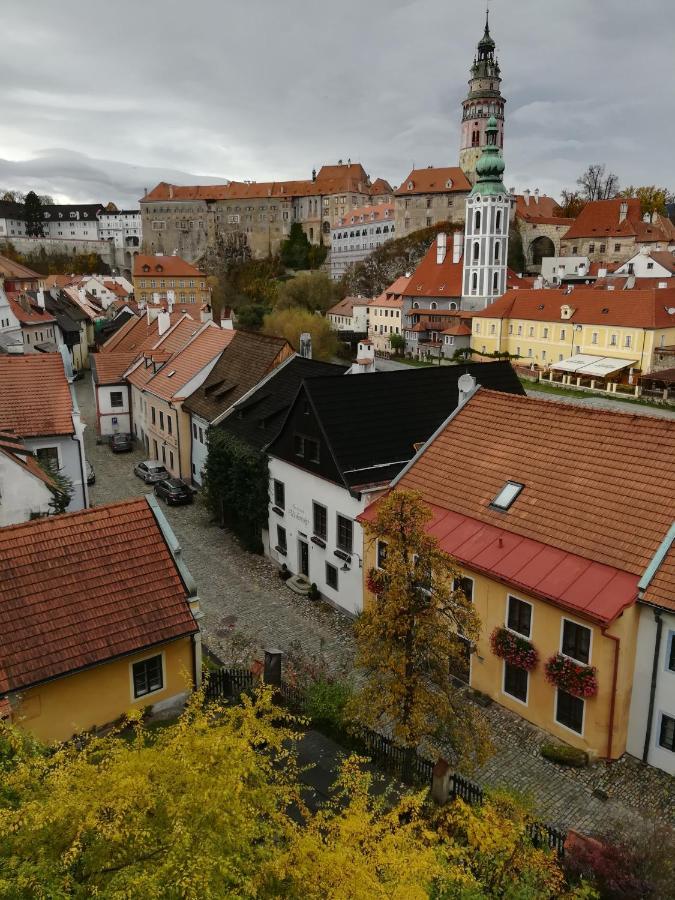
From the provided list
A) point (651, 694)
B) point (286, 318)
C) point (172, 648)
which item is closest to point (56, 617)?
point (172, 648)

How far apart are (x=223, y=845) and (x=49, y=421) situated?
22269 millimetres

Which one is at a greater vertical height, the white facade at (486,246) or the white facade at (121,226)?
the white facade at (121,226)

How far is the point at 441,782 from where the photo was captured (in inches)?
509

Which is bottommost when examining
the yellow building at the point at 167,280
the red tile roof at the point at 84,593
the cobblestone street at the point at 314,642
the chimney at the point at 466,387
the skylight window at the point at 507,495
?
the cobblestone street at the point at 314,642

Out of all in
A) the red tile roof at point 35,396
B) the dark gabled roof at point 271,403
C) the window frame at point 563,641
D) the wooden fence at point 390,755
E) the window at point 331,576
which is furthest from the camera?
the dark gabled roof at point 271,403

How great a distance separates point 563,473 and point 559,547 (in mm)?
2479

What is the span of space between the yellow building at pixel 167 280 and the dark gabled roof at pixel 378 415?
84.9 meters

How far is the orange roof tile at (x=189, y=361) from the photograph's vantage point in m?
37.1

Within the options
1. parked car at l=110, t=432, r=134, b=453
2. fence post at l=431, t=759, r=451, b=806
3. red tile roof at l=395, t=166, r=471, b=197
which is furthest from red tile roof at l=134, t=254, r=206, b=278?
fence post at l=431, t=759, r=451, b=806

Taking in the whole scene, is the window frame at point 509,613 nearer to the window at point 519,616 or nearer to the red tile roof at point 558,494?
the window at point 519,616

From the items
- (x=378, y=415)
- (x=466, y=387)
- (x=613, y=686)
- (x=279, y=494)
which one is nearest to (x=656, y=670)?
(x=613, y=686)

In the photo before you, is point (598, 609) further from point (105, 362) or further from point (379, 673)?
point (105, 362)

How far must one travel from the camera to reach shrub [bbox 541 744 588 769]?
14.9 metres

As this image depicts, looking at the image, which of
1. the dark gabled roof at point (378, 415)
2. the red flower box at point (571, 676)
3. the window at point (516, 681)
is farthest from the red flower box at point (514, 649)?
the dark gabled roof at point (378, 415)
